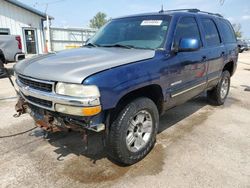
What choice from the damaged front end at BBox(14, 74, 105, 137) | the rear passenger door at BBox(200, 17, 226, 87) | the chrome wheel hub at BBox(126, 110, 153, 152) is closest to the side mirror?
the chrome wheel hub at BBox(126, 110, 153, 152)

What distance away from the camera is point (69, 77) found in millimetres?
2586

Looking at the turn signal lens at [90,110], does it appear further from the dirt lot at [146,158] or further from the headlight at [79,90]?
the dirt lot at [146,158]

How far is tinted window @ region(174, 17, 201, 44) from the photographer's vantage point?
3920mm

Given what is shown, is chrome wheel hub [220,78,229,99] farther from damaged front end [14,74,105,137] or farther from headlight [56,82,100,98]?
headlight [56,82,100,98]

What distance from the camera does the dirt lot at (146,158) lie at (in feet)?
9.73

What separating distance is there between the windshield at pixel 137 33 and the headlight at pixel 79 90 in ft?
4.71

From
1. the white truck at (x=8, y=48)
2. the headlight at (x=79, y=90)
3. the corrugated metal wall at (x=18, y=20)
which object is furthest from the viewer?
the corrugated metal wall at (x=18, y=20)

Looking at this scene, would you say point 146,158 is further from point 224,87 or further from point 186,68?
point 224,87

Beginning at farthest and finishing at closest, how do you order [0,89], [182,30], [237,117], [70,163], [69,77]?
1. [0,89]
2. [237,117]
3. [182,30]
4. [70,163]
5. [69,77]

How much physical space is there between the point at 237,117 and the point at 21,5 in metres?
17.1

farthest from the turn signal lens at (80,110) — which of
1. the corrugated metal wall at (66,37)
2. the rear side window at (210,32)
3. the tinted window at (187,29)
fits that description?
the corrugated metal wall at (66,37)

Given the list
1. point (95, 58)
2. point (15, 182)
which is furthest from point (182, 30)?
point (15, 182)

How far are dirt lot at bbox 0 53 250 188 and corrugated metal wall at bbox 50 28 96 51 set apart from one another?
64.4 ft

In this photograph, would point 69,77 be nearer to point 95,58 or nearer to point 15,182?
point 95,58
